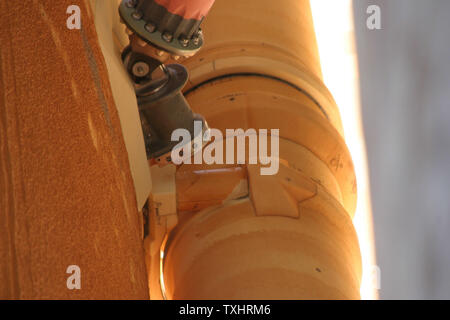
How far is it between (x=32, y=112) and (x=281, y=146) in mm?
444

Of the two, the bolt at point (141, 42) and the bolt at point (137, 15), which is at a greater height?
the bolt at point (137, 15)

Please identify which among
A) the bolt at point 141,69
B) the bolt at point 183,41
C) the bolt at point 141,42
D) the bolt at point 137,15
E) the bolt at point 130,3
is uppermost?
the bolt at point 130,3

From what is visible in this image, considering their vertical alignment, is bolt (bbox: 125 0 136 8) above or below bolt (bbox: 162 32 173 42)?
above

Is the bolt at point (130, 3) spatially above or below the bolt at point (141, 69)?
above

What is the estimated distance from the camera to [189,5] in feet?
2.32

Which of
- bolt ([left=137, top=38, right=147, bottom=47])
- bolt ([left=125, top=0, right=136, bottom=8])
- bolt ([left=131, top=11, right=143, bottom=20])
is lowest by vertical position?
bolt ([left=137, top=38, right=147, bottom=47])

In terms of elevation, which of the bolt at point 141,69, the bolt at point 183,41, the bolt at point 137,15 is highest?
the bolt at point 137,15

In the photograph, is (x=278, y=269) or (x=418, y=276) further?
(x=418, y=276)

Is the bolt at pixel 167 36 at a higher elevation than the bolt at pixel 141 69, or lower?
higher

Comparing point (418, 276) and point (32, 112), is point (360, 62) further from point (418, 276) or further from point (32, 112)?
point (32, 112)

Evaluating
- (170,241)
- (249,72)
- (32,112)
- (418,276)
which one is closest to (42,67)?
(32,112)

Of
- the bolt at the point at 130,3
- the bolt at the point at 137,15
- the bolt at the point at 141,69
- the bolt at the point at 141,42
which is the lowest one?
the bolt at the point at 141,69

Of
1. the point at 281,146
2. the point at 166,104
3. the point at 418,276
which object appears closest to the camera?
the point at 166,104

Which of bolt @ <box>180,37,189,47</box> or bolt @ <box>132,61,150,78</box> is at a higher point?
bolt @ <box>180,37,189,47</box>
